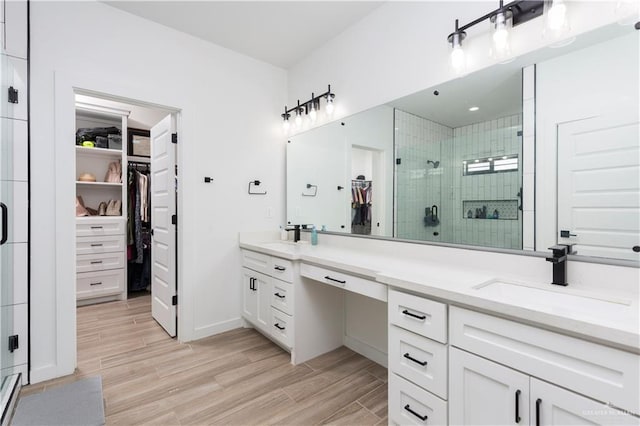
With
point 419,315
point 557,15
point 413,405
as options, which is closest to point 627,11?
point 557,15

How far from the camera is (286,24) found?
255 centimetres

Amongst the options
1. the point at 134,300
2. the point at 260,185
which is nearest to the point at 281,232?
the point at 260,185

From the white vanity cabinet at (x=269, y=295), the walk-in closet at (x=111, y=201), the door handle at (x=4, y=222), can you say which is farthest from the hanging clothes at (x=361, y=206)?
the walk-in closet at (x=111, y=201)

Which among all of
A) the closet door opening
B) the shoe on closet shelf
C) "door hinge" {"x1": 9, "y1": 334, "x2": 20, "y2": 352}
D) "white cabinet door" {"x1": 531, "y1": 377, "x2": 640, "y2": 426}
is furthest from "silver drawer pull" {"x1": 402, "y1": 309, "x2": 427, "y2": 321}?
the shoe on closet shelf

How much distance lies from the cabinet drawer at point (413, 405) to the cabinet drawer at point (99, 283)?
380 cm

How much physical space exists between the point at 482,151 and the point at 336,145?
4.37 ft

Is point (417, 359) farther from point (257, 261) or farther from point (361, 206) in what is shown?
point (257, 261)

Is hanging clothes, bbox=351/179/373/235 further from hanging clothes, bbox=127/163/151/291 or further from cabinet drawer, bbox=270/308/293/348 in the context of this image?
hanging clothes, bbox=127/163/151/291

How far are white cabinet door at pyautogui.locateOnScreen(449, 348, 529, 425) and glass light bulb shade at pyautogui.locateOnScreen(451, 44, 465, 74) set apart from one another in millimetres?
1586

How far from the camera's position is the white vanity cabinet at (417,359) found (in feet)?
4.30

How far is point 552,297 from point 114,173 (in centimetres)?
480

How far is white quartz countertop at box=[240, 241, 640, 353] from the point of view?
2.99 feet

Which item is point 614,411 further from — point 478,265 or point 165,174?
point 165,174

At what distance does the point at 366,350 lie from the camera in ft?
7.94
